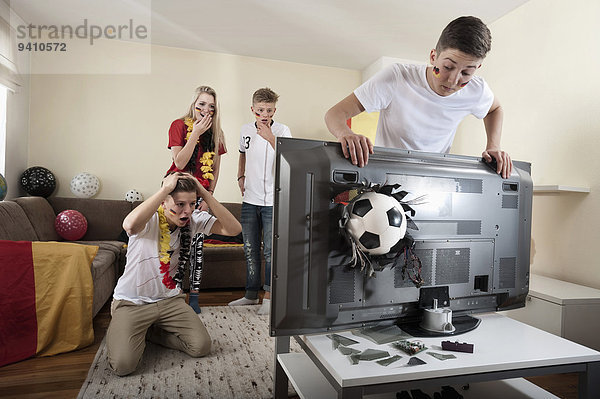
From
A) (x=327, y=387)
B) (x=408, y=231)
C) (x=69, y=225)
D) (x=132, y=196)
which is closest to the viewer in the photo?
(x=408, y=231)

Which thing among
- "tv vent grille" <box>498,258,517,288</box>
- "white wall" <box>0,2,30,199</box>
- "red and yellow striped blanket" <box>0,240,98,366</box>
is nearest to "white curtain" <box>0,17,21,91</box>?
"white wall" <box>0,2,30,199</box>

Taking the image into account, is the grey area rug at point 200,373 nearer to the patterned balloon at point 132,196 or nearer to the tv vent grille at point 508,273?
the tv vent grille at point 508,273

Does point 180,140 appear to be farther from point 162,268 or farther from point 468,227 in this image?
point 468,227

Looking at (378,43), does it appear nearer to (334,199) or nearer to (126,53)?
(126,53)

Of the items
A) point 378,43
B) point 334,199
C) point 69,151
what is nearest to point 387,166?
point 334,199

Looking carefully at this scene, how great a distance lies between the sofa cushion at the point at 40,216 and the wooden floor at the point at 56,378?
4.70 feet

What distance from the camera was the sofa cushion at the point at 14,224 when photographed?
2.56 m

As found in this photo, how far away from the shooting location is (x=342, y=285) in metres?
0.92

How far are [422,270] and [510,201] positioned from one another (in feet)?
1.18

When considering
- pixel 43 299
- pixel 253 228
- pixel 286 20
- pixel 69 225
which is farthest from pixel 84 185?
pixel 286 20

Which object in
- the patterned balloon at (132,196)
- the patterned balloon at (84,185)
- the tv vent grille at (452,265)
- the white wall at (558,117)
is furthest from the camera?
the patterned balloon at (132,196)

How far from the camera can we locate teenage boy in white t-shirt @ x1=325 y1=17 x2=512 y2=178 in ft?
3.76

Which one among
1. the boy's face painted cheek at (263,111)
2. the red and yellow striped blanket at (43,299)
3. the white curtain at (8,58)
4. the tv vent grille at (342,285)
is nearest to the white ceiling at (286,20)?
the white curtain at (8,58)

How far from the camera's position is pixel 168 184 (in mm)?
1853
